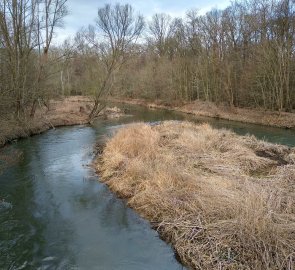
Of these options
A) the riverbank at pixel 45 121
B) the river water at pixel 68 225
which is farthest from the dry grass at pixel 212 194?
the riverbank at pixel 45 121

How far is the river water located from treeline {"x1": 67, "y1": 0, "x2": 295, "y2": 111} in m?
18.8

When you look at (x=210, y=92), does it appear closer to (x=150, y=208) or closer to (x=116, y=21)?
(x=116, y=21)

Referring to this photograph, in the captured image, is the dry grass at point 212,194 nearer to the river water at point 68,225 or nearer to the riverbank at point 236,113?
the river water at point 68,225

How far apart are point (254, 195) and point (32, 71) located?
19.6 m

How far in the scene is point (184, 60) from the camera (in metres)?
41.2

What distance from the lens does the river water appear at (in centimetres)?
688

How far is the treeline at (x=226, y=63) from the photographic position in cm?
2709

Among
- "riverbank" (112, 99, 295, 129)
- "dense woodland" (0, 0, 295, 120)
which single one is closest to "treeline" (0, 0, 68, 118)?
"dense woodland" (0, 0, 295, 120)

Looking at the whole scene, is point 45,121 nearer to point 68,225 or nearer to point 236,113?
point 236,113

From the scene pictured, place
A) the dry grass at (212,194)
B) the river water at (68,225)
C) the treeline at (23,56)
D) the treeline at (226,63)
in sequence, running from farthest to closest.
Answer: the treeline at (226,63)
the treeline at (23,56)
the river water at (68,225)
the dry grass at (212,194)

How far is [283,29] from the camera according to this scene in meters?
27.3

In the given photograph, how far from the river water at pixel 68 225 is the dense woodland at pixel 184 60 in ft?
14.7

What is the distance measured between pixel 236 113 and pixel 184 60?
12567mm

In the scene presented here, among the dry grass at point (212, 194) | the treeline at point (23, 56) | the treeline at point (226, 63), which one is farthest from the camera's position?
the treeline at point (226, 63)
